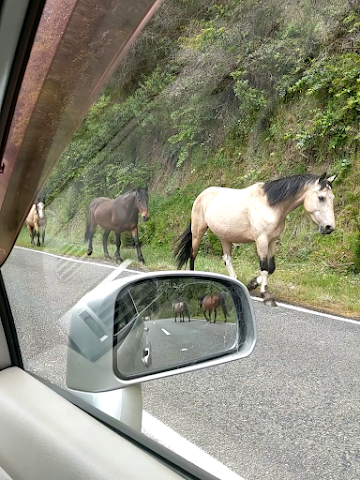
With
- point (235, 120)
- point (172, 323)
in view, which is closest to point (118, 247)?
point (172, 323)

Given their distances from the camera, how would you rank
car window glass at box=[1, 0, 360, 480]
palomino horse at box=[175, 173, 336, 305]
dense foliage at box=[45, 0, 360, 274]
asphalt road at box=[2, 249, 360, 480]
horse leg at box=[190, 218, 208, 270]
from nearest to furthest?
asphalt road at box=[2, 249, 360, 480] < car window glass at box=[1, 0, 360, 480] < dense foliage at box=[45, 0, 360, 274] < palomino horse at box=[175, 173, 336, 305] < horse leg at box=[190, 218, 208, 270]

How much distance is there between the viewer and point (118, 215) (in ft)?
6.36

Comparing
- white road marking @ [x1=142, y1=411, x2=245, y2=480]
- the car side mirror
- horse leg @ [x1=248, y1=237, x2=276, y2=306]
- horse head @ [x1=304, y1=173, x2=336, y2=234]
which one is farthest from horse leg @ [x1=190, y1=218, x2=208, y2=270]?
white road marking @ [x1=142, y1=411, x2=245, y2=480]

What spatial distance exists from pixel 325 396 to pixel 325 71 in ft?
2.93

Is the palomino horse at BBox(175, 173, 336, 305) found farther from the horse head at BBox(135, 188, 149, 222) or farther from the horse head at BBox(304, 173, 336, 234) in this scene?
the horse head at BBox(135, 188, 149, 222)

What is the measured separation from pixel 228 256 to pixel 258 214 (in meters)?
0.18

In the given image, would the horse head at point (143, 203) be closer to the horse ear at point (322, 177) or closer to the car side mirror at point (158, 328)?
the car side mirror at point (158, 328)

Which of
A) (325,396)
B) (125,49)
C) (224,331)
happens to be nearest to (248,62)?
(125,49)

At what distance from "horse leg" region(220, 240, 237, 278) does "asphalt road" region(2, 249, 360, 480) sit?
0.15 meters

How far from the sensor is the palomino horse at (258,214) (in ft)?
5.08

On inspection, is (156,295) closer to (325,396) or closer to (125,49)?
(325,396)

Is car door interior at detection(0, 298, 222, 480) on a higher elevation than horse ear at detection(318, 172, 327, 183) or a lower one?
lower

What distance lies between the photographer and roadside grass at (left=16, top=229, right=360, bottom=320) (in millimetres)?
1453

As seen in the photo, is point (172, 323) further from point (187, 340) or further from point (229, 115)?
point (229, 115)
